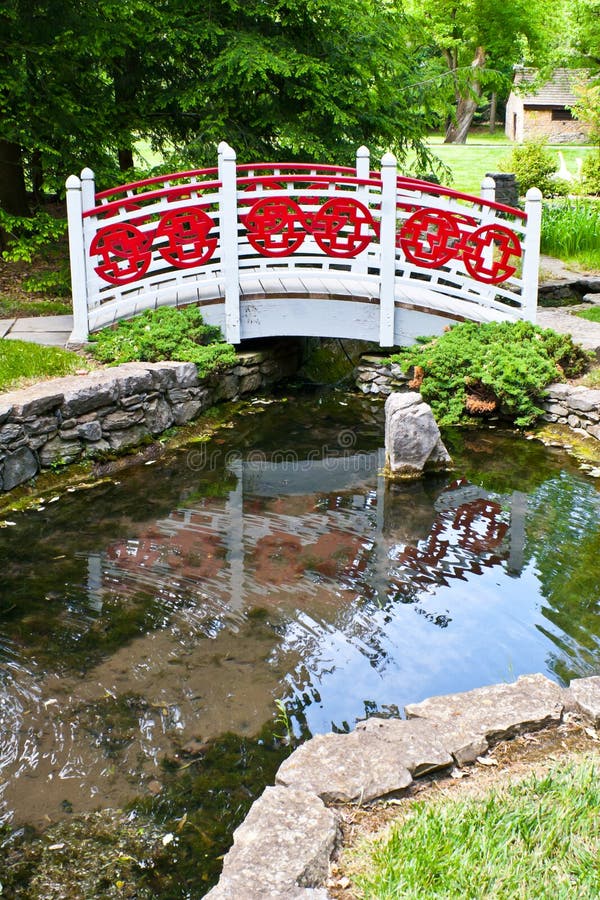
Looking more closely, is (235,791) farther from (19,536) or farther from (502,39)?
(502,39)

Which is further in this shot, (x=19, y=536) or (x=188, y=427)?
(x=188, y=427)

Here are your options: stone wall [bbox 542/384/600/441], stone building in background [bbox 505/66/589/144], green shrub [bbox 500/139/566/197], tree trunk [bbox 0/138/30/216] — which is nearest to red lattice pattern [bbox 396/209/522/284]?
stone wall [bbox 542/384/600/441]

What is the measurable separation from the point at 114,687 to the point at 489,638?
2173 mm

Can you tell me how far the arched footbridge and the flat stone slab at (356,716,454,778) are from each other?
628 cm

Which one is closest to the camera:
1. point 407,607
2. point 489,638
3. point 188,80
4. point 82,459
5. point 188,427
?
point 489,638

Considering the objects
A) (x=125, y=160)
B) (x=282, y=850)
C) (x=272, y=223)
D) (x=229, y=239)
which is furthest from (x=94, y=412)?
(x=125, y=160)

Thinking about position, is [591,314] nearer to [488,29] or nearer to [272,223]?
[272,223]

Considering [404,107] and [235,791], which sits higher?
[404,107]

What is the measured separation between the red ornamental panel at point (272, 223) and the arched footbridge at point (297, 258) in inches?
0.5

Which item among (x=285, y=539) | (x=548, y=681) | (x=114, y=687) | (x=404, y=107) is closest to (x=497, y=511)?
(x=285, y=539)

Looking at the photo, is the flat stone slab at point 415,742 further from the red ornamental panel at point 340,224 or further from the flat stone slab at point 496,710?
the red ornamental panel at point 340,224

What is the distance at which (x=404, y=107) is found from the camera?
42.7 ft

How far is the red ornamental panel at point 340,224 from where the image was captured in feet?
31.2

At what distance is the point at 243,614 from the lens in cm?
568
